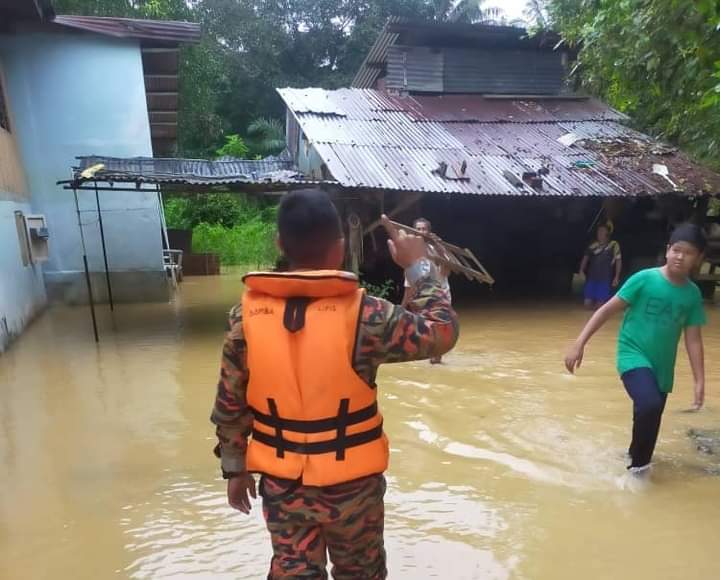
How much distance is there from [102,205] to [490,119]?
765cm

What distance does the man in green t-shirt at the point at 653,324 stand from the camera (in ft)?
11.3

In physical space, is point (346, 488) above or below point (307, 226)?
below

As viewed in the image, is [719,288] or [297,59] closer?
[719,288]

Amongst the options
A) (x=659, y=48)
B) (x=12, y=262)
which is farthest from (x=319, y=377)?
(x=12, y=262)

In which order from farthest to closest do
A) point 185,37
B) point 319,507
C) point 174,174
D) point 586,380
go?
point 185,37 → point 174,174 → point 586,380 → point 319,507

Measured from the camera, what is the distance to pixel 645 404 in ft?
11.2

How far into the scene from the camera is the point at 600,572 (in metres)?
2.72

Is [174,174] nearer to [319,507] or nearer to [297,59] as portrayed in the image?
[319,507]

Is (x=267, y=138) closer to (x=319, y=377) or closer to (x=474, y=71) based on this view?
(x=474, y=71)

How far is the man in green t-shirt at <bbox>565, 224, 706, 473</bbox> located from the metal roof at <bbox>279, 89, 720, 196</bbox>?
5898mm

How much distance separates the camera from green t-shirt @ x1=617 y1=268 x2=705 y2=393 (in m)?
3.49

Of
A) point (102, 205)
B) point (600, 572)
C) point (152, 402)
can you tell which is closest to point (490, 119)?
point (102, 205)

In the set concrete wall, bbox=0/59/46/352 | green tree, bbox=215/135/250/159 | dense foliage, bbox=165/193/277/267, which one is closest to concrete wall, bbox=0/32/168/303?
concrete wall, bbox=0/59/46/352

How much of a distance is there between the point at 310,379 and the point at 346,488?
0.34 meters
